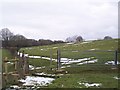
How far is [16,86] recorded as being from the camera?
656 inches

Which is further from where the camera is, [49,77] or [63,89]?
[49,77]

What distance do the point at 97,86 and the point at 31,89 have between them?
388 cm

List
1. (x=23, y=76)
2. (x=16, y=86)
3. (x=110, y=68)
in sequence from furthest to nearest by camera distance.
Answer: (x=110, y=68)
(x=23, y=76)
(x=16, y=86)

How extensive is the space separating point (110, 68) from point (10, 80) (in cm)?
1263

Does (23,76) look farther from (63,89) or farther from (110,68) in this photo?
(110,68)

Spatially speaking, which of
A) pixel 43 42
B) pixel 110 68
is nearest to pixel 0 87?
pixel 110 68

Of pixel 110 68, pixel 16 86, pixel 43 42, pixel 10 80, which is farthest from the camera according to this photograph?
pixel 43 42

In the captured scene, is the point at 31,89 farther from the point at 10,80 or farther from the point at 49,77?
the point at 49,77

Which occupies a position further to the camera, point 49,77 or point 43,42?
point 43,42

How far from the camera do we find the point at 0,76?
1881cm

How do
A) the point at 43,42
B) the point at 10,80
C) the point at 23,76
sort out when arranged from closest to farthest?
the point at 10,80 → the point at 23,76 → the point at 43,42

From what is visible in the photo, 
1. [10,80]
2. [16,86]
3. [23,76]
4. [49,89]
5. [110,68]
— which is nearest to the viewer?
[49,89]

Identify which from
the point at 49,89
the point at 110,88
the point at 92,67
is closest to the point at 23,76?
the point at 49,89

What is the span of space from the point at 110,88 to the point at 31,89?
430 centimetres
